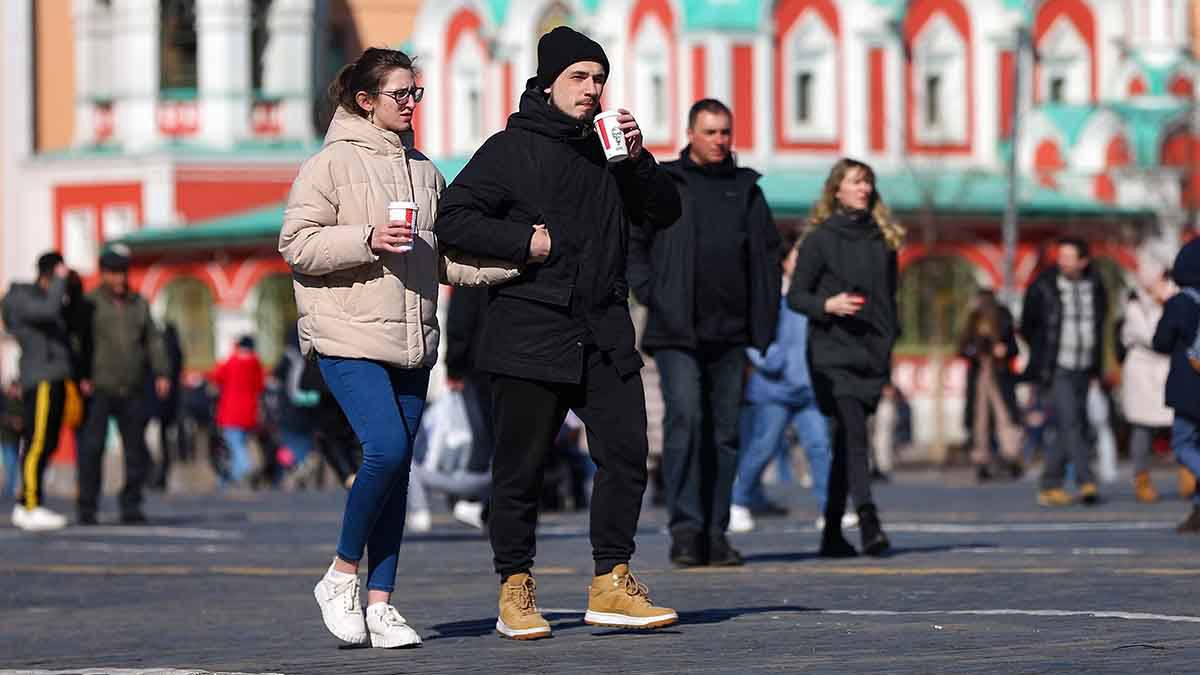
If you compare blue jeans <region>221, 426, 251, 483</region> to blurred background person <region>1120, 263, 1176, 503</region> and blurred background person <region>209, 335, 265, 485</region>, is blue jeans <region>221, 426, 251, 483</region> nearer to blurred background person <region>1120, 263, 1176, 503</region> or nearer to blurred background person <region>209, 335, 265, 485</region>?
blurred background person <region>209, 335, 265, 485</region>

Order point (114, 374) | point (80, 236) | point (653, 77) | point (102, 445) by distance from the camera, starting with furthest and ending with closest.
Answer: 1. point (80, 236)
2. point (653, 77)
3. point (102, 445)
4. point (114, 374)

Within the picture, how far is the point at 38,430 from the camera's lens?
2225 centimetres

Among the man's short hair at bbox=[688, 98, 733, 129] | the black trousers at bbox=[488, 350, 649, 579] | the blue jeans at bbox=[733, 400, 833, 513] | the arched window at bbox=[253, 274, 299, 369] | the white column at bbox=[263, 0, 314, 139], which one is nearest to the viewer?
the black trousers at bbox=[488, 350, 649, 579]

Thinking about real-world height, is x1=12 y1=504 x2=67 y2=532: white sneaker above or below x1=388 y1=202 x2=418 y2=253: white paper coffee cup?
below

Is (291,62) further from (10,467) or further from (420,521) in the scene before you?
(420,521)

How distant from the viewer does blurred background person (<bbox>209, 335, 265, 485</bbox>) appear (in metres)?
37.7

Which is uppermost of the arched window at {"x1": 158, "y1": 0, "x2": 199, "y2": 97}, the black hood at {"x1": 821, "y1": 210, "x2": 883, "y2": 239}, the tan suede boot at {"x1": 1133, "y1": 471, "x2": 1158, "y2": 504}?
the arched window at {"x1": 158, "y1": 0, "x2": 199, "y2": 97}

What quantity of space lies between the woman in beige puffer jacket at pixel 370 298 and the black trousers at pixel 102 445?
39.5ft

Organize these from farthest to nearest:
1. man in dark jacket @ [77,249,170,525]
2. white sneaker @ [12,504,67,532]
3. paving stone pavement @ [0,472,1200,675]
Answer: man in dark jacket @ [77,249,170,525]
white sneaker @ [12,504,67,532]
paving stone pavement @ [0,472,1200,675]

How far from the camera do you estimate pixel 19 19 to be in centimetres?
6888

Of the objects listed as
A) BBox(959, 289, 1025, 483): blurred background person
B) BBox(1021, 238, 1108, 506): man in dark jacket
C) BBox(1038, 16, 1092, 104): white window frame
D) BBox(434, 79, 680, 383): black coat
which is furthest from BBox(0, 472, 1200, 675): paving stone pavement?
BBox(1038, 16, 1092, 104): white window frame

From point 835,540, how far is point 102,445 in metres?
8.95

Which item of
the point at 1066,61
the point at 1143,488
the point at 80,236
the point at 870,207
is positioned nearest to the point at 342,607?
the point at 870,207

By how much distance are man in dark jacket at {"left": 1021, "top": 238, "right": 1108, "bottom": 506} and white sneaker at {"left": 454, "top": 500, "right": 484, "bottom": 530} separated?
4352 millimetres
